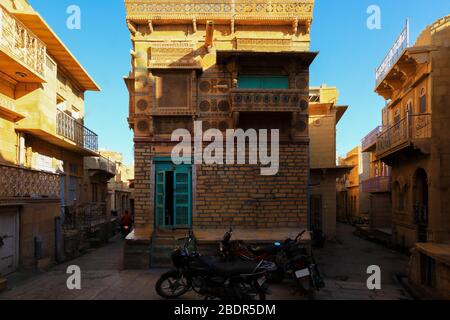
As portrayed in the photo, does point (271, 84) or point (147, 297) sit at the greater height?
point (271, 84)

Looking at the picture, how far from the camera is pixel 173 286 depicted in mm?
7391

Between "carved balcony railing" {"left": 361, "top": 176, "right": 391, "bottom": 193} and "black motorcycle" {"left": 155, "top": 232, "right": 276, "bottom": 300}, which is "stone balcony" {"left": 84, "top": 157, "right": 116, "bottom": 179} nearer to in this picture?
"black motorcycle" {"left": 155, "top": 232, "right": 276, "bottom": 300}

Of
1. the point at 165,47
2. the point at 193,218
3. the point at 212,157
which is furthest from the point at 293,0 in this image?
the point at 193,218

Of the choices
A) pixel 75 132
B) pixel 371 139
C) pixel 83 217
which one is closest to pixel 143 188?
pixel 83 217

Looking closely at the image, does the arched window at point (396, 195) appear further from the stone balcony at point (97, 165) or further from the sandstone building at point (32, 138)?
the stone balcony at point (97, 165)

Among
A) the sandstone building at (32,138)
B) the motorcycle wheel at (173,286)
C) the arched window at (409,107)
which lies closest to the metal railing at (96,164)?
the sandstone building at (32,138)

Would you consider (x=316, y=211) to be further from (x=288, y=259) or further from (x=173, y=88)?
(x=288, y=259)

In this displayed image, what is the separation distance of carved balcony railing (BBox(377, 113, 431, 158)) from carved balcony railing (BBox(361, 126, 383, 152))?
360 cm

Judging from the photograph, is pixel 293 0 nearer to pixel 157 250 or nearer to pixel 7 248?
pixel 157 250

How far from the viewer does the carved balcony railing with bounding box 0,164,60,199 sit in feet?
31.6

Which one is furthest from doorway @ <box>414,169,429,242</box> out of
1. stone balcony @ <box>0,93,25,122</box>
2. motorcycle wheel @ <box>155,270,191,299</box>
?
stone balcony @ <box>0,93,25,122</box>
